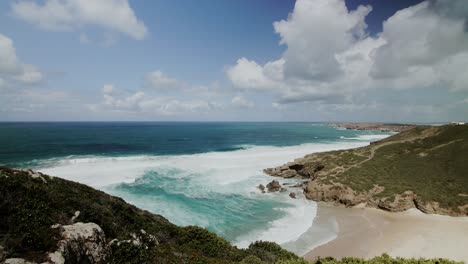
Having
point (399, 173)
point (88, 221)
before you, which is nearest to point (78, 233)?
point (88, 221)

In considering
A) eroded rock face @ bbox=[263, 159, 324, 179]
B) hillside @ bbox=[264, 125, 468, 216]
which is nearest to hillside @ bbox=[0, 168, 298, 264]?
hillside @ bbox=[264, 125, 468, 216]

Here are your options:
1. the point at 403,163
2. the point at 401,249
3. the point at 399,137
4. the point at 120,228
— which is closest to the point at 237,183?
the point at 401,249

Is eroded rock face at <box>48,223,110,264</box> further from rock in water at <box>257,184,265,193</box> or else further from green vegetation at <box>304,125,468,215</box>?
green vegetation at <box>304,125,468,215</box>

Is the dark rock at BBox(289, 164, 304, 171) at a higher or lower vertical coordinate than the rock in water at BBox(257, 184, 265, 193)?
higher

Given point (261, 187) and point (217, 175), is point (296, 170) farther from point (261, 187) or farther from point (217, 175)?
point (217, 175)

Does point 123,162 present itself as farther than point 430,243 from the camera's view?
Yes

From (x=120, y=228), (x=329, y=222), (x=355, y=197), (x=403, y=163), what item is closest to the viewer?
(x=120, y=228)

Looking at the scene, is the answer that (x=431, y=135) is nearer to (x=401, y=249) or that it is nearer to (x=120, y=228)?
(x=401, y=249)
